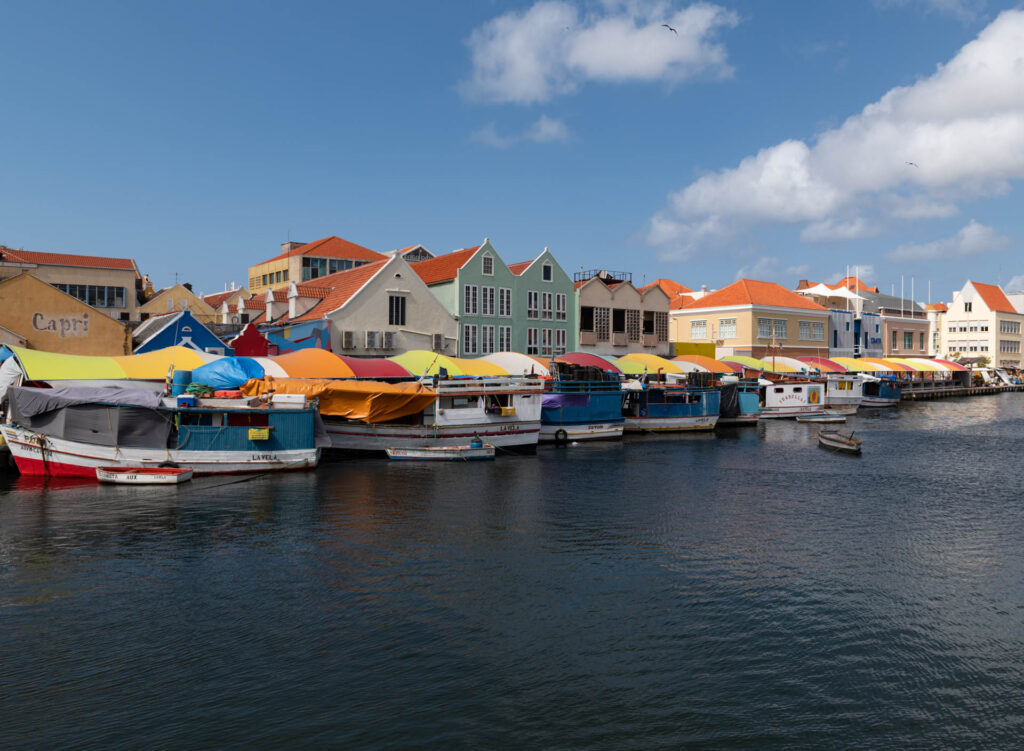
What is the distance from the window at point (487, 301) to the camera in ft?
216

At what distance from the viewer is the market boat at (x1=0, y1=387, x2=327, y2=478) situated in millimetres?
31453

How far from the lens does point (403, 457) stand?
131 feet

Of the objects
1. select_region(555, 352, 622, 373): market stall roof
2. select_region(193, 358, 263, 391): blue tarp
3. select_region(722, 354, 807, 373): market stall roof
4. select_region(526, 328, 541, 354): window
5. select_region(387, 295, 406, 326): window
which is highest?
select_region(387, 295, 406, 326): window

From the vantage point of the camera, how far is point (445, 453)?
A: 41.0 metres

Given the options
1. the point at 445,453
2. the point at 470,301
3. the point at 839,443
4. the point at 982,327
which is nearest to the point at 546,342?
the point at 470,301

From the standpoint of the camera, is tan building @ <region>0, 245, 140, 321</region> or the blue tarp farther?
tan building @ <region>0, 245, 140, 321</region>

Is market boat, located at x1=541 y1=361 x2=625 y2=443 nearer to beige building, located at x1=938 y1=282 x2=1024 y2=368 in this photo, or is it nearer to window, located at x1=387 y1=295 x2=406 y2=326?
window, located at x1=387 y1=295 x2=406 y2=326

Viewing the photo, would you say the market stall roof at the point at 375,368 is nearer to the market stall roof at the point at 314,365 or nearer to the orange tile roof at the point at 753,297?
the market stall roof at the point at 314,365

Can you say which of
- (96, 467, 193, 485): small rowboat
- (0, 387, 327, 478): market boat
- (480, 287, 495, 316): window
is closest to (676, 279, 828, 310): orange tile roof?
(480, 287, 495, 316): window

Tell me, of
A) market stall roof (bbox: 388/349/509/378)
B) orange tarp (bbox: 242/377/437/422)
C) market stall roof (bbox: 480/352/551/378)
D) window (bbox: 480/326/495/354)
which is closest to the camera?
orange tarp (bbox: 242/377/437/422)

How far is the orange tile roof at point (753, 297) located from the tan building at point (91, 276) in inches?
2661

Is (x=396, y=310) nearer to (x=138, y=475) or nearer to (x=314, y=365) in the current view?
(x=314, y=365)

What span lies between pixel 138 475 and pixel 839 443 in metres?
40.7

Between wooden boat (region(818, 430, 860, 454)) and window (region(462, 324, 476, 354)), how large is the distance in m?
29.7
